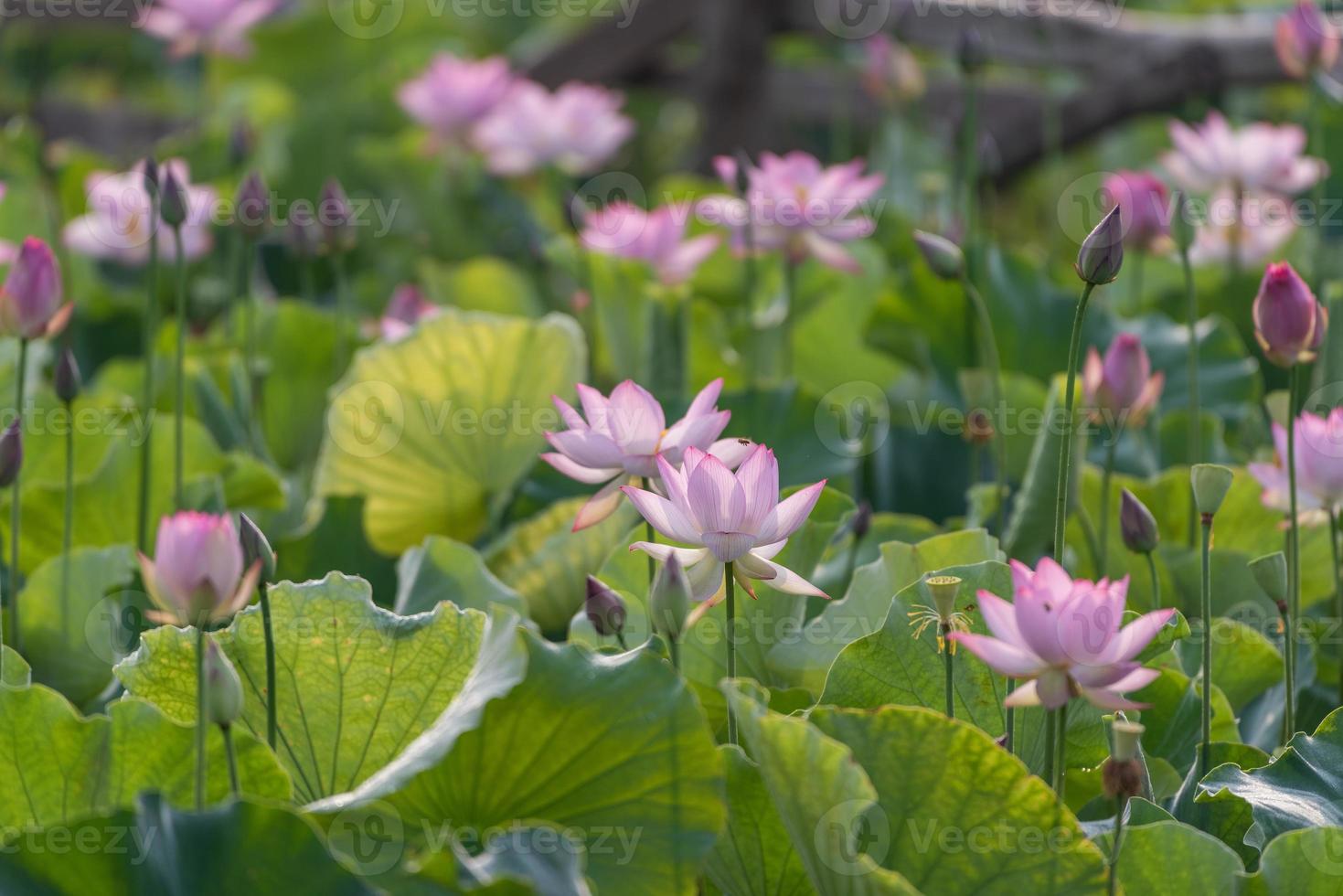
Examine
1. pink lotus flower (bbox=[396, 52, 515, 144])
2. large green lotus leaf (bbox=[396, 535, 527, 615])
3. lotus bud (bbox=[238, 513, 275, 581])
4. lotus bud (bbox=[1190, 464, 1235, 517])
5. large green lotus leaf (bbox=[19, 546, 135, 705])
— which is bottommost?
large green lotus leaf (bbox=[19, 546, 135, 705])

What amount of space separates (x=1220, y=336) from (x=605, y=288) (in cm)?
70

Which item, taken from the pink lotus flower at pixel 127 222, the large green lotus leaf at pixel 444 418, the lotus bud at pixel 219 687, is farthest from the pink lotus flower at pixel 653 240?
the lotus bud at pixel 219 687

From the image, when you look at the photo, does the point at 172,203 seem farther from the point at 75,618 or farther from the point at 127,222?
the point at 127,222

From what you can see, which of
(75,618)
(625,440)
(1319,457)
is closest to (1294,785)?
(1319,457)

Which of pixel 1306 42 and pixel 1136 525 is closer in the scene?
pixel 1136 525

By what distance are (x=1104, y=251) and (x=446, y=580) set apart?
0.54 metres

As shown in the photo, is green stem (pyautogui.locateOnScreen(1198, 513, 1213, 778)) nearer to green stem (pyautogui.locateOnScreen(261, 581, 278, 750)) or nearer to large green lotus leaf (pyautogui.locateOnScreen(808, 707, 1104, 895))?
large green lotus leaf (pyautogui.locateOnScreen(808, 707, 1104, 895))

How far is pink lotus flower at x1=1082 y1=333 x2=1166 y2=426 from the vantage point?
3.84 ft

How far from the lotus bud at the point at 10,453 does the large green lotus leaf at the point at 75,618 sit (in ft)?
0.62

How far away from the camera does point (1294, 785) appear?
88cm

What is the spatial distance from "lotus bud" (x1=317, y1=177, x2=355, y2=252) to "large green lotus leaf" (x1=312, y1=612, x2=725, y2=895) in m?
0.70

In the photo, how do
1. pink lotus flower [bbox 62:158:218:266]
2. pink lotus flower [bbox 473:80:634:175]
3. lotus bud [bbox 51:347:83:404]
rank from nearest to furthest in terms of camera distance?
lotus bud [bbox 51:347:83:404]
pink lotus flower [bbox 62:158:218:266]
pink lotus flower [bbox 473:80:634:175]

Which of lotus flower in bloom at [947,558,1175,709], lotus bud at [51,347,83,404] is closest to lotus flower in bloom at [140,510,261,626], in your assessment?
lotus flower in bloom at [947,558,1175,709]

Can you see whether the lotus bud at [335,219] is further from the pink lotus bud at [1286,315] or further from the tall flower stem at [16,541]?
the pink lotus bud at [1286,315]
